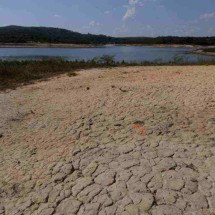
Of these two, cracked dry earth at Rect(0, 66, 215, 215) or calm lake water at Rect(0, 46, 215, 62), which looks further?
calm lake water at Rect(0, 46, 215, 62)

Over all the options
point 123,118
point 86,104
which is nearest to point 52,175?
point 123,118

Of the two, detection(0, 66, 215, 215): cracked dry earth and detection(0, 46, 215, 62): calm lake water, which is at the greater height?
detection(0, 66, 215, 215): cracked dry earth

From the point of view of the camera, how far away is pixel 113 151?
7176mm

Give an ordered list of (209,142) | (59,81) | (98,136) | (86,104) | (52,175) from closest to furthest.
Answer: (52,175) → (209,142) → (98,136) → (86,104) → (59,81)

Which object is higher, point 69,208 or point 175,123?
point 175,123

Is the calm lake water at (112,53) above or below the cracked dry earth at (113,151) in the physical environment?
below

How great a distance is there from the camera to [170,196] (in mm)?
5438

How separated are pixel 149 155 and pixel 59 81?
910cm

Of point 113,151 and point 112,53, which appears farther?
point 112,53

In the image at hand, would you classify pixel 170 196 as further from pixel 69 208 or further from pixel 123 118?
pixel 123 118

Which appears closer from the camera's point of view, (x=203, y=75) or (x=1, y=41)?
(x=203, y=75)

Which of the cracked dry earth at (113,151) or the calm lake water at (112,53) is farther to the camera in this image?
the calm lake water at (112,53)

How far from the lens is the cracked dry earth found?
557 centimetres

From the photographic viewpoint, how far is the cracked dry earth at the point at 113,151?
18.3 feet
